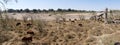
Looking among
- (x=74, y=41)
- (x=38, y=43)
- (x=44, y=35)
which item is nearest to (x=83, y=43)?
(x=74, y=41)

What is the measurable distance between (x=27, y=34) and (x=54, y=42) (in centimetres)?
195

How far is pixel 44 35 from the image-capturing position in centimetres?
1438

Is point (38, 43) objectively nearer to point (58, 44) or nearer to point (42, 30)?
point (58, 44)

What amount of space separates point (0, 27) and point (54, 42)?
398cm

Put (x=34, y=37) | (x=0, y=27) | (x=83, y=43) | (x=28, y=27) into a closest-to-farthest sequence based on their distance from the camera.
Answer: (x=83, y=43) < (x=34, y=37) < (x=0, y=27) < (x=28, y=27)

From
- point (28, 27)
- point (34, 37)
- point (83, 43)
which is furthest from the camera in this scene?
point (28, 27)

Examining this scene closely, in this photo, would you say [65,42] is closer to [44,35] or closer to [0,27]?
[44,35]

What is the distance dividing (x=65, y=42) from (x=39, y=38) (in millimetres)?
1590

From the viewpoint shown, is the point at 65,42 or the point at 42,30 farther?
the point at 42,30

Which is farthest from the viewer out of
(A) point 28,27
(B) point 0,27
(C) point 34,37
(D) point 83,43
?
(A) point 28,27

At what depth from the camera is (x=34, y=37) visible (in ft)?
44.4

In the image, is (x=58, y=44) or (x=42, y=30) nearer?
(x=58, y=44)

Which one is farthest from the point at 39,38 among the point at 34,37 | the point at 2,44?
the point at 2,44

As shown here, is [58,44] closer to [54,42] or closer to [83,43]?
[54,42]
